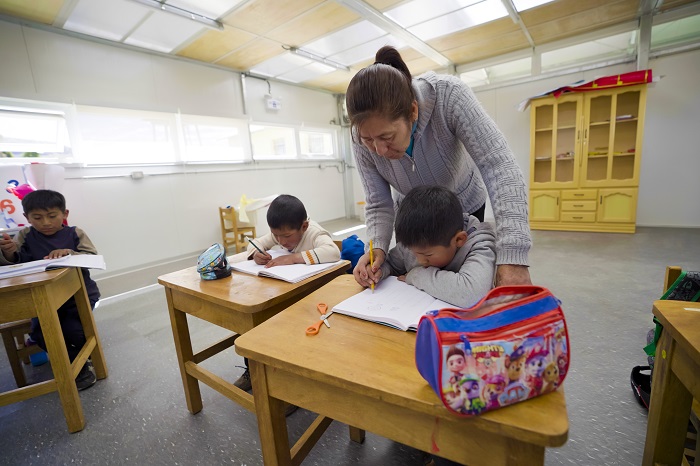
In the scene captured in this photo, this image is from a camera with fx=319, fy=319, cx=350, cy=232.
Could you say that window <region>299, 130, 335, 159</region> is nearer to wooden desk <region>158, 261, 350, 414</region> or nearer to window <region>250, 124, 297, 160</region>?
window <region>250, 124, 297, 160</region>

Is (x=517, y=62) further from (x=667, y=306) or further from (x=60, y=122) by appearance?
(x=60, y=122)

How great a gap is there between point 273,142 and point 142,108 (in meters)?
2.14

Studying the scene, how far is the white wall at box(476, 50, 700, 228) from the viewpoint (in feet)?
13.3

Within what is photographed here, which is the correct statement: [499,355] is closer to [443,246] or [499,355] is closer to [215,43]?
[443,246]

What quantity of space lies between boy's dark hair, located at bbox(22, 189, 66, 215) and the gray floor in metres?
0.91

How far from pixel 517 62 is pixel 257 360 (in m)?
6.06

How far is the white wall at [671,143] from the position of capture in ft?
13.3

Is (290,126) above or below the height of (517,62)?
below

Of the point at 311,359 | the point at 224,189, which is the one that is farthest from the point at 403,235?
the point at 224,189

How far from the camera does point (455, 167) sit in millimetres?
979

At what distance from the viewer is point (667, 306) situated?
79cm

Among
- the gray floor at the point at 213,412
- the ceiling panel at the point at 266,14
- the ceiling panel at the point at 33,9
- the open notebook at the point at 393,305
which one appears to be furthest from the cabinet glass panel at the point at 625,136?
the ceiling panel at the point at 33,9

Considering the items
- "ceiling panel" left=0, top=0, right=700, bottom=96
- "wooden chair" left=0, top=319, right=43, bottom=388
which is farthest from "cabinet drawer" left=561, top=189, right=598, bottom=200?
"wooden chair" left=0, top=319, right=43, bottom=388

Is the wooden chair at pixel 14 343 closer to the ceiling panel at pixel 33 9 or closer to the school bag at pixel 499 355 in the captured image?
the school bag at pixel 499 355
